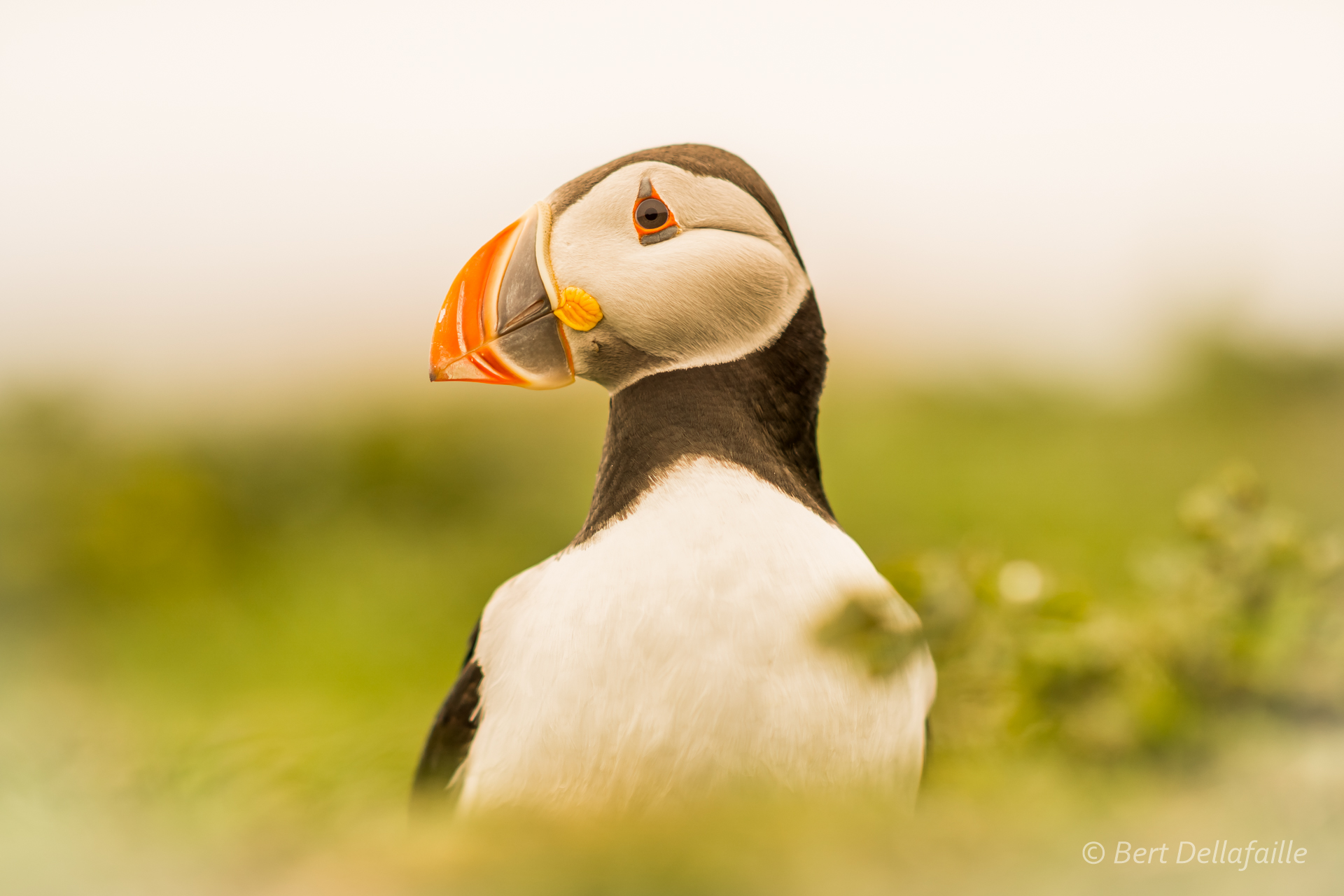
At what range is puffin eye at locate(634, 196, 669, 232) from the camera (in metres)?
1.35

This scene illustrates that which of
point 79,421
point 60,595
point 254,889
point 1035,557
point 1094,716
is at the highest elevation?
point 1094,716

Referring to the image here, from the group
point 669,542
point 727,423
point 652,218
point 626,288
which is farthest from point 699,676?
point 652,218

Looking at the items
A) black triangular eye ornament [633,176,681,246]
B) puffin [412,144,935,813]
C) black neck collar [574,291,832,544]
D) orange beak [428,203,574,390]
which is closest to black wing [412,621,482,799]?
puffin [412,144,935,813]

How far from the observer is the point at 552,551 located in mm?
3416

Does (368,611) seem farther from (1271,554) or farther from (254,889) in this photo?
(1271,554)

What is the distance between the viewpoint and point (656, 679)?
1.18m

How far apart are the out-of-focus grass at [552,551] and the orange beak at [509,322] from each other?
594mm

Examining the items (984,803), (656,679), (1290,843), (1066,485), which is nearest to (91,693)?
(656,679)

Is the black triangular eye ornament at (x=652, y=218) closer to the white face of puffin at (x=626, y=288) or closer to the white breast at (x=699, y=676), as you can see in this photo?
the white face of puffin at (x=626, y=288)

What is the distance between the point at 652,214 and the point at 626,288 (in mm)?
119

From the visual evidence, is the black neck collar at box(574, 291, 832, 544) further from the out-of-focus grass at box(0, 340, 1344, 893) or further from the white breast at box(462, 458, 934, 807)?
the out-of-focus grass at box(0, 340, 1344, 893)

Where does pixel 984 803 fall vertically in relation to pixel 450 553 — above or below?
above

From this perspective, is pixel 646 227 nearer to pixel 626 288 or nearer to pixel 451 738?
pixel 626 288

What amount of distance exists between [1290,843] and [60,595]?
2.81 metres
